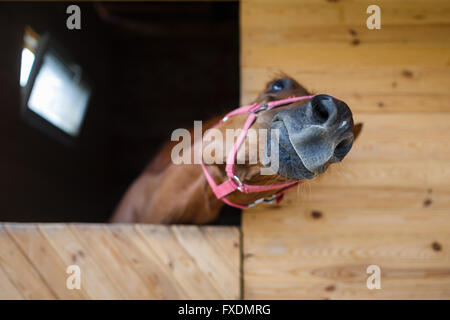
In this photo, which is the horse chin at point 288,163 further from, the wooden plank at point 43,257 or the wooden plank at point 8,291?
the wooden plank at point 8,291

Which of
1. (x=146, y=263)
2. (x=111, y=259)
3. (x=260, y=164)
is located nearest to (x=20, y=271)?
(x=111, y=259)

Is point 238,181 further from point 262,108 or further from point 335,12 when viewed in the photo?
point 335,12

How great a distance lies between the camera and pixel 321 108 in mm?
1243

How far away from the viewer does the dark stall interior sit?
3516 millimetres

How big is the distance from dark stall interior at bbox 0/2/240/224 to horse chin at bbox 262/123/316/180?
8.05ft

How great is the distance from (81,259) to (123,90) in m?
3.29

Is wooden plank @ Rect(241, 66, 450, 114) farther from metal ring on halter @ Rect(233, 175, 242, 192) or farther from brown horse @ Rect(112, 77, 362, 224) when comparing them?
metal ring on halter @ Rect(233, 175, 242, 192)

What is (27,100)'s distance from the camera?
3246 mm

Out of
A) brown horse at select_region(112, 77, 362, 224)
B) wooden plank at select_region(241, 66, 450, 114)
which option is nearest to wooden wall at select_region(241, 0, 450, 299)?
wooden plank at select_region(241, 66, 450, 114)

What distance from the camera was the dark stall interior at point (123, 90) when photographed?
11.5 feet
